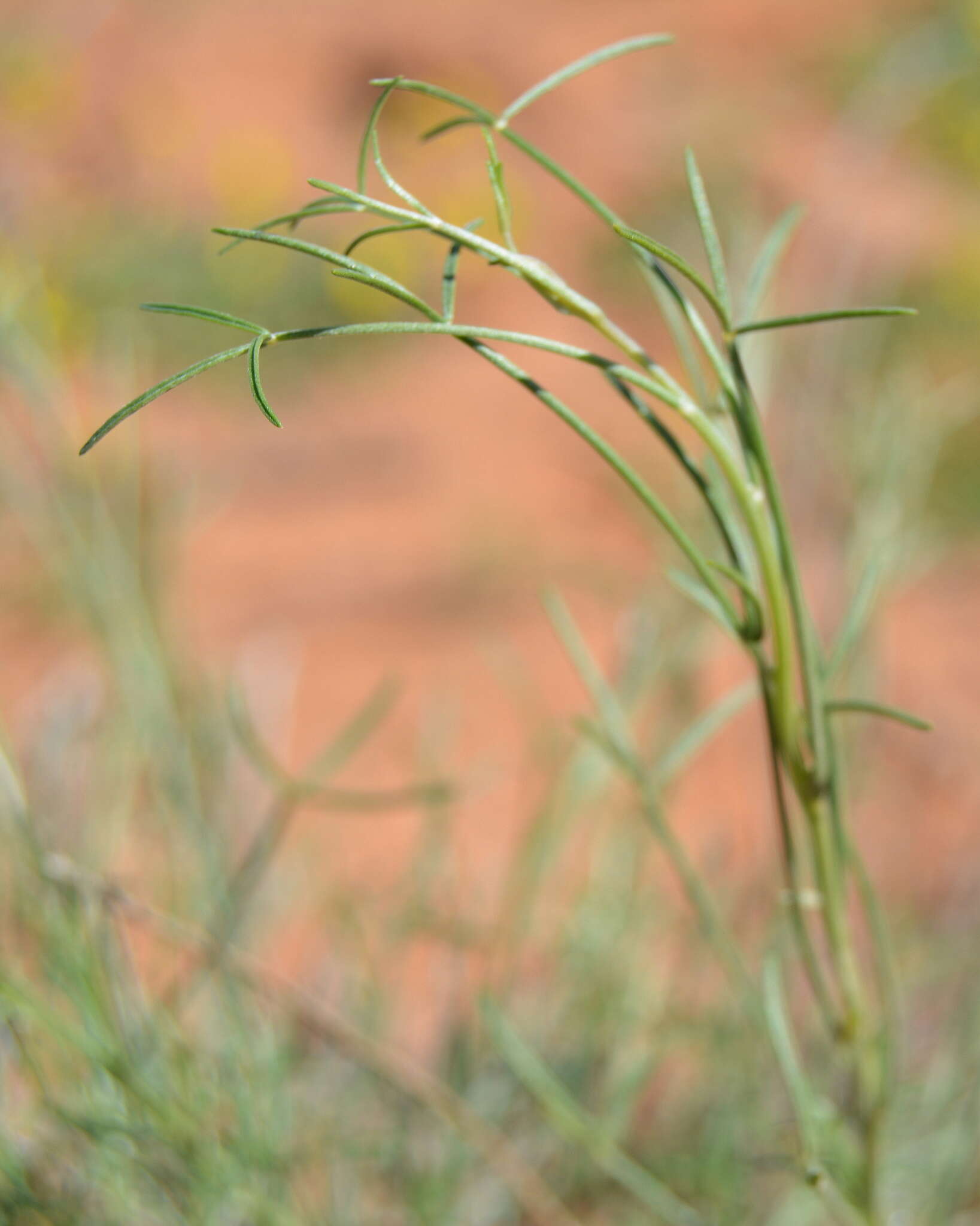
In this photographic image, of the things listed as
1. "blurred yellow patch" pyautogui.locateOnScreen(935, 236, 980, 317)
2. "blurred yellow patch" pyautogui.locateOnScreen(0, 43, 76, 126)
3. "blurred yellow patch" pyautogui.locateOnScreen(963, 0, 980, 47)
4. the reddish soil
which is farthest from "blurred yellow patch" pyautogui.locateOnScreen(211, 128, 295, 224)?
"blurred yellow patch" pyautogui.locateOnScreen(963, 0, 980, 47)

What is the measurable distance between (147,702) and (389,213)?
375mm

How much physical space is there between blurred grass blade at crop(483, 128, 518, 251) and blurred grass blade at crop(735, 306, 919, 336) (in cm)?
5

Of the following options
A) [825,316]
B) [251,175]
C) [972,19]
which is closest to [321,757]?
[825,316]

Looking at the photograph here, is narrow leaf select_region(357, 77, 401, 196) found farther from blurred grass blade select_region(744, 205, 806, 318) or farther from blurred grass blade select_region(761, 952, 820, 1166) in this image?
blurred grass blade select_region(761, 952, 820, 1166)

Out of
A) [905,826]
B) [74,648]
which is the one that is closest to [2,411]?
[74,648]

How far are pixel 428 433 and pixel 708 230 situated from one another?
2.32 meters

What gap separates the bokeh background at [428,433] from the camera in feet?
2.04

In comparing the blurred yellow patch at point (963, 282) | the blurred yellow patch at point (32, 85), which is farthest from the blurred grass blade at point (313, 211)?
the blurred yellow patch at point (32, 85)

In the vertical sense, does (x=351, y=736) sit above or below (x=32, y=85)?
below

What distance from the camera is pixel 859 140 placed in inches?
108

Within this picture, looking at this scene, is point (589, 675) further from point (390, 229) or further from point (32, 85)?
point (32, 85)

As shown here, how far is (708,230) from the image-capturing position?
219mm

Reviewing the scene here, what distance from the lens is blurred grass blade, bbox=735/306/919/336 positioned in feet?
0.68

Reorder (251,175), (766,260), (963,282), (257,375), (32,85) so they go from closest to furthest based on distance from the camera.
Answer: (257,375) → (766,260) → (963,282) → (251,175) → (32,85)
